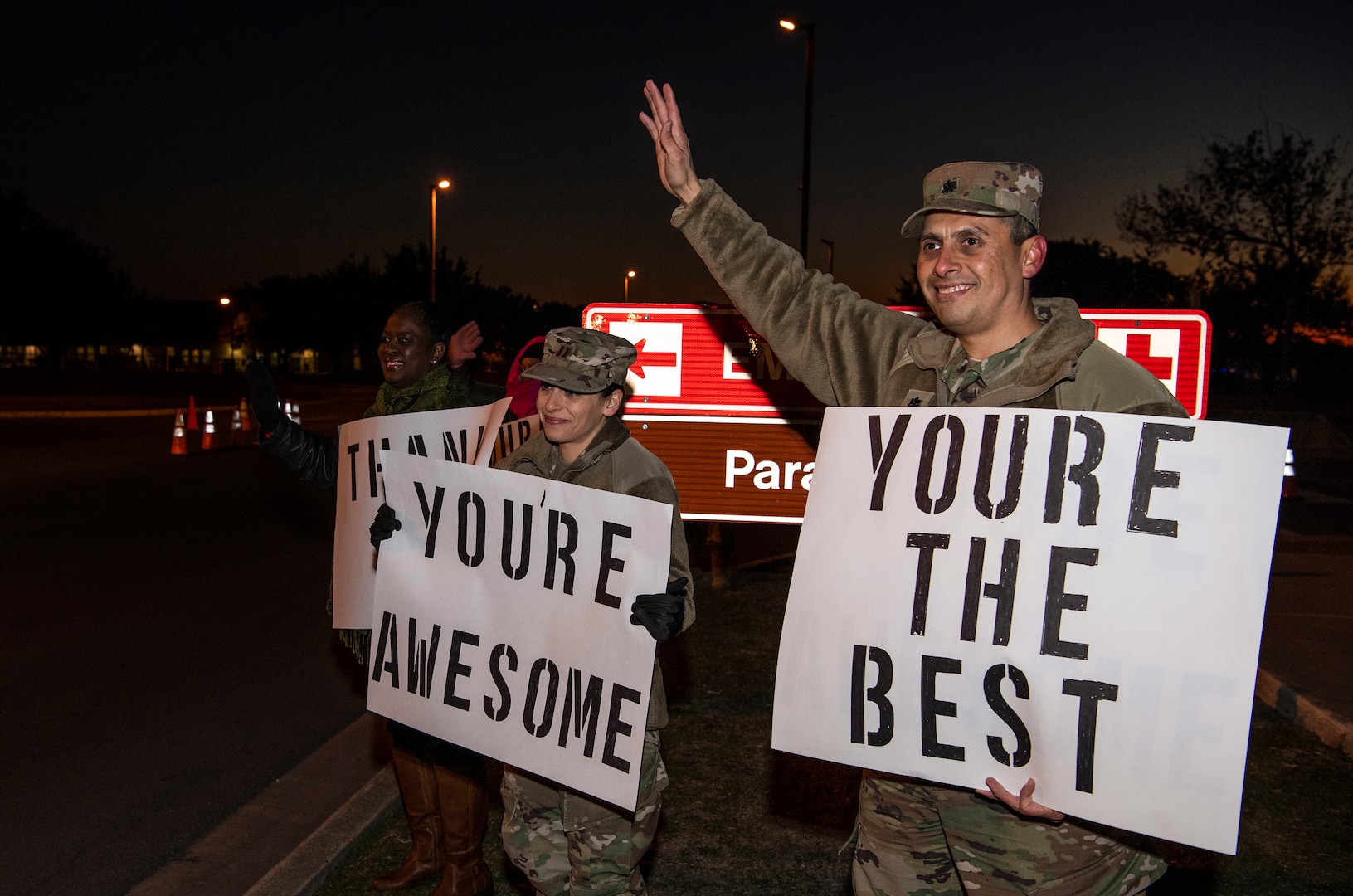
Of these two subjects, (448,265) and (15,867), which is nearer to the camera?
(15,867)

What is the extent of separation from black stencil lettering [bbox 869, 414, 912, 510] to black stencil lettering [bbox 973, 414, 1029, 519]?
0.17 m

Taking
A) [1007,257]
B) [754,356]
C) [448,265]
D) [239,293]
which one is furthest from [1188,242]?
[239,293]

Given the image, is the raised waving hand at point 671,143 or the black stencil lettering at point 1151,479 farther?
the raised waving hand at point 671,143

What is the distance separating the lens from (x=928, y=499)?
6.95 feet

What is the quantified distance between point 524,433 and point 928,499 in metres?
2.25

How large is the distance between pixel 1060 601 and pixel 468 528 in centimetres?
152

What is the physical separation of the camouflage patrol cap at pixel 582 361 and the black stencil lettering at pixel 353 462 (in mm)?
743

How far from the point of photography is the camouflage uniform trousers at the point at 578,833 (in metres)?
2.76

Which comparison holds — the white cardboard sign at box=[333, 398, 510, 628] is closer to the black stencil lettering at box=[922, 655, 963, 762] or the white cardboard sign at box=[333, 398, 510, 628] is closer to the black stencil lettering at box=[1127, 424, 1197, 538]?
the black stencil lettering at box=[922, 655, 963, 762]

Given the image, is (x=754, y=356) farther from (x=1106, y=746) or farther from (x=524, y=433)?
(x=1106, y=746)

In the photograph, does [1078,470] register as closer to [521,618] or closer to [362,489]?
[521,618]

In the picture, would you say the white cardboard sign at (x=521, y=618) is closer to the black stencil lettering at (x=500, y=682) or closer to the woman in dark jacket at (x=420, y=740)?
the black stencil lettering at (x=500, y=682)

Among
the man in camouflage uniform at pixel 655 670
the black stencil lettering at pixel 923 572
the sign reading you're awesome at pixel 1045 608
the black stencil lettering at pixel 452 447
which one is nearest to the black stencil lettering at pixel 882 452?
the sign reading you're awesome at pixel 1045 608

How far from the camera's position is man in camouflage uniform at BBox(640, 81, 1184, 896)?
2135 mm
